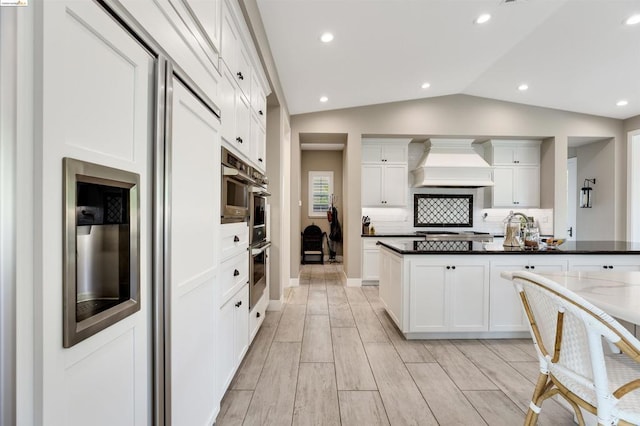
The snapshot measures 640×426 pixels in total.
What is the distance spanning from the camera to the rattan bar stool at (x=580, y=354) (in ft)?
3.13

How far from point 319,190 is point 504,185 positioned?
12.7 ft

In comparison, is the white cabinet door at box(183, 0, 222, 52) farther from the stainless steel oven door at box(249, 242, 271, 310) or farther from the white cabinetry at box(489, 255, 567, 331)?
the white cabinetry at box(489, 255, 567, 331)

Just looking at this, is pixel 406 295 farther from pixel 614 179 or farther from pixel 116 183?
pixel 614 179

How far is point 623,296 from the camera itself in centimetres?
131

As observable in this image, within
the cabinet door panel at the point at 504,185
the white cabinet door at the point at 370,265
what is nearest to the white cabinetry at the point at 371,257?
the white cabinet door at the point at 370,265

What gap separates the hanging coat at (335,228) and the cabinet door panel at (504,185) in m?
3.27

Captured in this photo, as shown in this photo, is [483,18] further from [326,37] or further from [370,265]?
[370,265]

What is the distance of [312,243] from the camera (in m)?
7.15

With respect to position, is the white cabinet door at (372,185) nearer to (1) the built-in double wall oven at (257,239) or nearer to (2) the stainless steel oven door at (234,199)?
(1) the built-in double wall oven at (257,239)

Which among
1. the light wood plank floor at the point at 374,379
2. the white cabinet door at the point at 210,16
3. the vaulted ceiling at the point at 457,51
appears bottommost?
the light wood plank floor at the point at 374,379

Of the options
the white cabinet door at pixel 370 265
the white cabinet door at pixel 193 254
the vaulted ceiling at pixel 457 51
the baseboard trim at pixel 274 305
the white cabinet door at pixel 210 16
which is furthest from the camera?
the white cabinet door at pixel 370 265

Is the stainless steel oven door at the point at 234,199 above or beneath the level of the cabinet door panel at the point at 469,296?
above

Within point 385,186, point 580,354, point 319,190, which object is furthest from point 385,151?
point 580,354

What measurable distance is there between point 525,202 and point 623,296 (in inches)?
187
